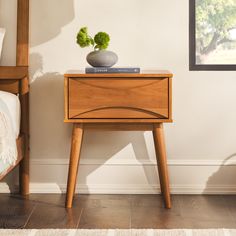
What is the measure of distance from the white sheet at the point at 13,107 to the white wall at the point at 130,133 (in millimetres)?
260

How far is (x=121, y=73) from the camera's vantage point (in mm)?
2707

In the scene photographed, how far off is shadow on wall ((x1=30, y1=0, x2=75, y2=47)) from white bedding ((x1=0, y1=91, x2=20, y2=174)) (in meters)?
0.44

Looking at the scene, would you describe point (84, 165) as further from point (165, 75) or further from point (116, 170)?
point (165, 75)

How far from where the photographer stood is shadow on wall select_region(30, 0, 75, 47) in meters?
3.08

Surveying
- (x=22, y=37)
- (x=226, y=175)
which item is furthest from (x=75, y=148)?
(x=226, y=175)

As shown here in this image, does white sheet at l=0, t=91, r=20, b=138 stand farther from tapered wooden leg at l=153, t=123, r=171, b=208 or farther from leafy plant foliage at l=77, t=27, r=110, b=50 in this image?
tapered wooden leg at l=153, t=123, r=171, b=208

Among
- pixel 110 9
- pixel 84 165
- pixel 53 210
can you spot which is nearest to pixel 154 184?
pixel 84 165

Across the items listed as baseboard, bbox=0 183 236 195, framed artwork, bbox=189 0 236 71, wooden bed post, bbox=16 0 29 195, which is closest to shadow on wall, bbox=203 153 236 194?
baseboard, bbox=0 183 236 195

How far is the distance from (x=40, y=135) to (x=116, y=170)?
0.50m

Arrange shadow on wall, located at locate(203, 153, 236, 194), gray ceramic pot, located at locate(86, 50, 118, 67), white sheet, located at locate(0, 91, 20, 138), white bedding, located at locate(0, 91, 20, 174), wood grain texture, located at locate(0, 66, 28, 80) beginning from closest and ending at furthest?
white bedding, located at locate(0, 91, 20, 174) → white sheet, located at locate(0, 91, 20, 138) → gray ceramic pot, located at locate(86, 50, 118, 67) → wood grain texture, located at locate(0, 66, 28, 80) → shadow on wall, located at locate(203, 153, 236, 194)

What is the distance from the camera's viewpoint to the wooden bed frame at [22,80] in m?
3.03

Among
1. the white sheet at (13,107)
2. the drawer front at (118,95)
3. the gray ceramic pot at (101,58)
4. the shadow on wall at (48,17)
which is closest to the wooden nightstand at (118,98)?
the drawer front at (118,95)

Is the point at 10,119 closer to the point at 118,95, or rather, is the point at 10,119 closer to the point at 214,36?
the point at 118,95

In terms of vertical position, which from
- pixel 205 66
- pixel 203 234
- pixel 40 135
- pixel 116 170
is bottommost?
pixel 203 234
